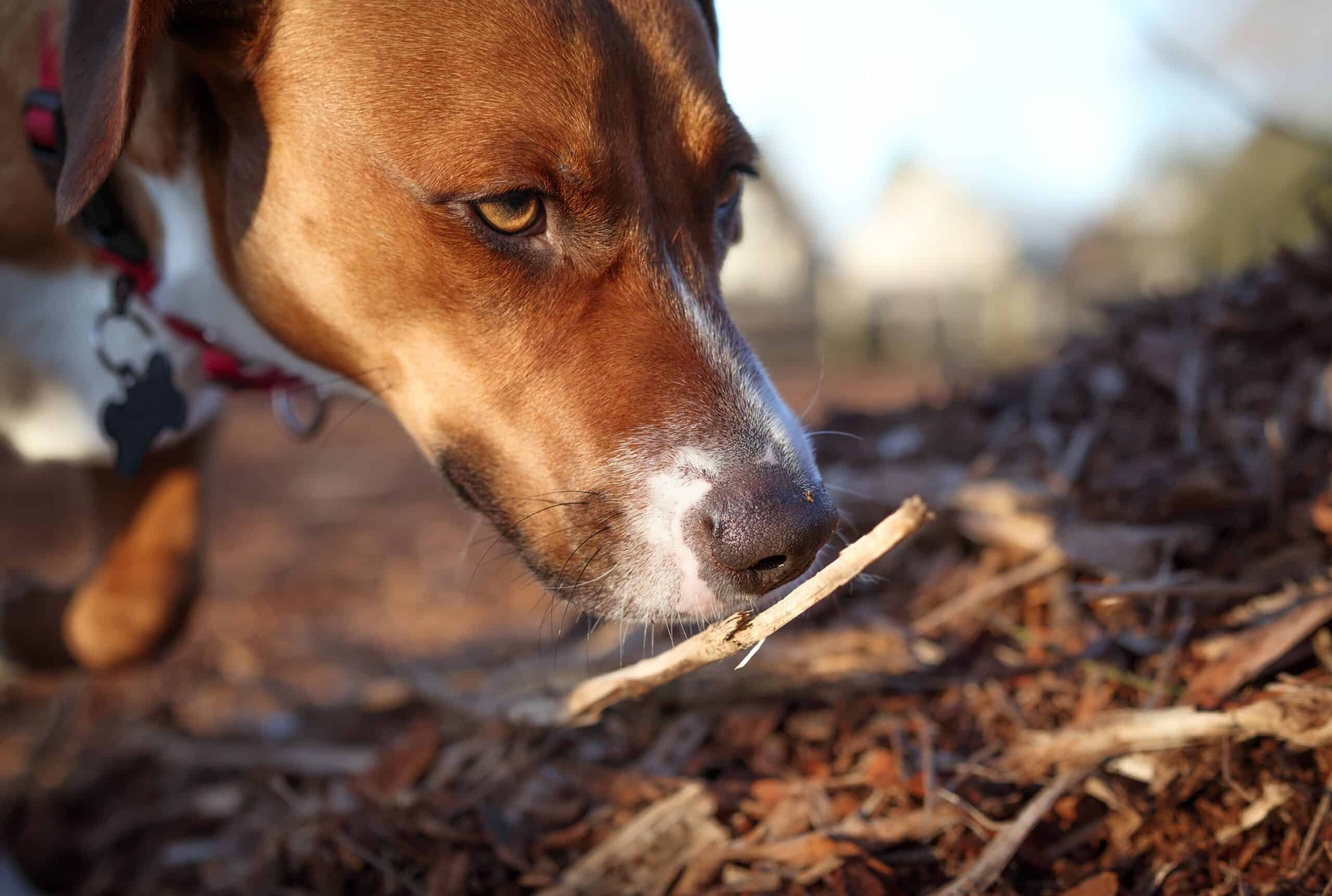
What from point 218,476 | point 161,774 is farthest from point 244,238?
point 218,476

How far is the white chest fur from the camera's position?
2443 mm

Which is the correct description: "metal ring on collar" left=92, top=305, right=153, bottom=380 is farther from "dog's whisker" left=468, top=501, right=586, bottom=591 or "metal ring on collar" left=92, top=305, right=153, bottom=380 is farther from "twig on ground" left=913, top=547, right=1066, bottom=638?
"twig on ground" left=913, top=547, right=1066, bottom=638

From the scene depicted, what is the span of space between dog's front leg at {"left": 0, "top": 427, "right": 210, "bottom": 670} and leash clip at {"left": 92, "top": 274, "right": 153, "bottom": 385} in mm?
555

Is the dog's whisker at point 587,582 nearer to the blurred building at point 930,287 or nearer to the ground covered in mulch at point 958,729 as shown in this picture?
the ground covered in mulch at point 958,729

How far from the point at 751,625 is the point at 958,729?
2.49 ft

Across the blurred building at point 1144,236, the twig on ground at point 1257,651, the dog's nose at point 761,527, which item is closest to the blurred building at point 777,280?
the blurred building at point 1144,236

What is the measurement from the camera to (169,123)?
7.26ft

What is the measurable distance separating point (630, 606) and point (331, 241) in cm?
95

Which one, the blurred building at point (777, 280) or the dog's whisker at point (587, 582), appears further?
the blurred building at point (777, 280)

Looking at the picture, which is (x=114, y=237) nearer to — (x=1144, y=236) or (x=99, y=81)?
(x=99, y=81)

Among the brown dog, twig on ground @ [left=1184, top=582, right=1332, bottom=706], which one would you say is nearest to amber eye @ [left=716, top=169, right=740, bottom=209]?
the brown dog

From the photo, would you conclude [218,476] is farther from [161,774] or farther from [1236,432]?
[1236,432]

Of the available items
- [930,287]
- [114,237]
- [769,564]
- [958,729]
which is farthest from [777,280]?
[769,564]

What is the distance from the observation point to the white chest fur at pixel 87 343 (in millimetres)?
2443
